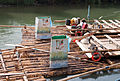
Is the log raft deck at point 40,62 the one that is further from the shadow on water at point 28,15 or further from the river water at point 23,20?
the shadow on water at point 28,15

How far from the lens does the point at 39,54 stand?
381 inches

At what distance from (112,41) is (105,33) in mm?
1677

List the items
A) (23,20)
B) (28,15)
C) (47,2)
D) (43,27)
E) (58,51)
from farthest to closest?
(47,2), (28,15), (23,20), (43,27), (58,51)

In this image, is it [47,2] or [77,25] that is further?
[47,2]

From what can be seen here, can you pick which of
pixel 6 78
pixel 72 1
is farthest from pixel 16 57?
pixel 72 1

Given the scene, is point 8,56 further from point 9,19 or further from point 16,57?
point 9,19

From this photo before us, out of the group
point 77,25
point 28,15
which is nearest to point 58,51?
point 77,25

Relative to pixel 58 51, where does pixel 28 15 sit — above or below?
above

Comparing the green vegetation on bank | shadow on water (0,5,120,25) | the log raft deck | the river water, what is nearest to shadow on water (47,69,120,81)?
the river water

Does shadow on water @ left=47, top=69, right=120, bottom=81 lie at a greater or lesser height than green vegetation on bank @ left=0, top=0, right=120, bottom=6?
lesser

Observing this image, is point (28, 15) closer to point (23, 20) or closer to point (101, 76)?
point (23, 20)

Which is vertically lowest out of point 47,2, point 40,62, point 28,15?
point 40,62

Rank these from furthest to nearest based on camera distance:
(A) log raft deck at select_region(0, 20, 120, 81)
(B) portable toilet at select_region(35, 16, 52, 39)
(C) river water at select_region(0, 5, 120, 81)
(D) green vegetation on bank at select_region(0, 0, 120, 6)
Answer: (D) green vegetation on bank at select_region(0, 0, 120, 6), (B) portable toilet at select_region(35, 16, 52, 39), (C) river water at select_region(0, 5, 120, 81), (A) log raft deck at select_region(0, 20, 120, 81)

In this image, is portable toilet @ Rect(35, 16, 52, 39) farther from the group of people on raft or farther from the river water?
the river water
